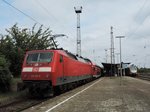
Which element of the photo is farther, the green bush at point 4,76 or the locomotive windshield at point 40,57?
the locomotive windshield at point 40,57

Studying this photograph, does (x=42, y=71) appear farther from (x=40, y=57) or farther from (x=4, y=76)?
(x=4, y=76)

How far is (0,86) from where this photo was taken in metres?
22.8

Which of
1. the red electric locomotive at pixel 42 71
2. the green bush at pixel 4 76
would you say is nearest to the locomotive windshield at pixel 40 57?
the red electric locomotive at pixel 42 71

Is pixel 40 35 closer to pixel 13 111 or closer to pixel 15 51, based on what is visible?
pixel 15 51

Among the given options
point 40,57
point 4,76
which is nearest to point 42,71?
point 40,57

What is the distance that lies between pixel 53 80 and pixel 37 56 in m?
2.26

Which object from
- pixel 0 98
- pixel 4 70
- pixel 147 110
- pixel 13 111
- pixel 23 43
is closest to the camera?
pixel 147 110

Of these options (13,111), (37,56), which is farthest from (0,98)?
(13,111)

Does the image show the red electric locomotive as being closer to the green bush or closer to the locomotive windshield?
the locomotive windshield

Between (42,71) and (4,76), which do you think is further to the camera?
(4,76)

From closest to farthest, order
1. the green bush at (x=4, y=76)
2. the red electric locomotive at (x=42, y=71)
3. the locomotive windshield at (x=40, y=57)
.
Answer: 1. the red electric locomotive at (x=42, y=71)
2. the green bush at (x=4, y=76)
3. the locomotive windshield at (x=40, y=57)

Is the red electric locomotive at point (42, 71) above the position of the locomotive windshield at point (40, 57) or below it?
below

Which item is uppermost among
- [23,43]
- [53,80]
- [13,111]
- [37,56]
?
[23,43]

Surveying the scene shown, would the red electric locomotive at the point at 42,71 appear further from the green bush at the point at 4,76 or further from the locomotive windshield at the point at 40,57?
the green bush at the point at 4,76
